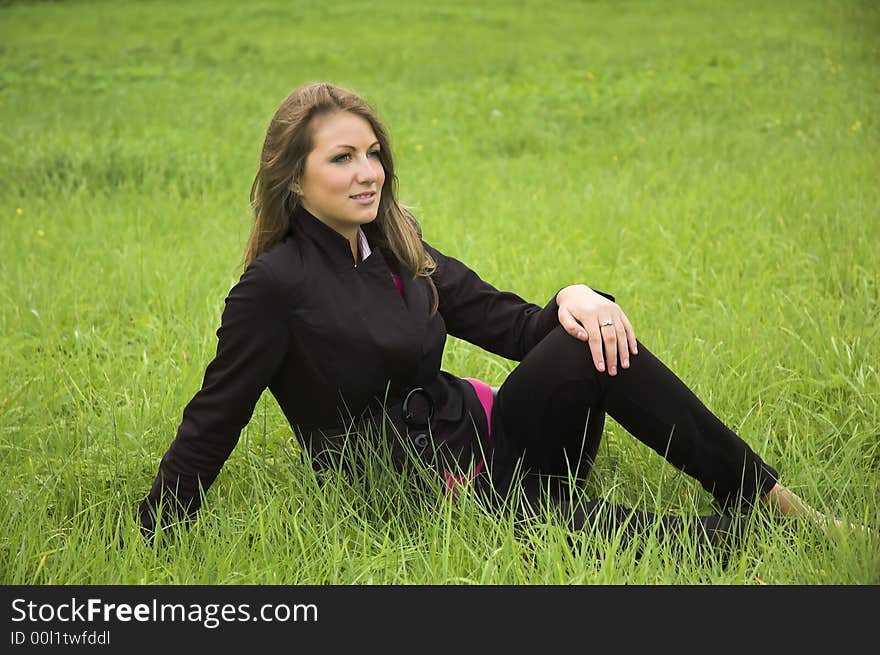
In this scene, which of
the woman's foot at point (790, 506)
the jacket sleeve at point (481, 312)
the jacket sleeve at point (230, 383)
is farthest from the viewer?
the jacket sleeve at point (481, 312)

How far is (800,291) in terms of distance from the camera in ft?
13.6

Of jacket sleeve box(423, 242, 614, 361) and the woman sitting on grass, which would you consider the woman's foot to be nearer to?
the woman sitting on grass

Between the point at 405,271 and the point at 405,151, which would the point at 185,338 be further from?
the point at 405,151

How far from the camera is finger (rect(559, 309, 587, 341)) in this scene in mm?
2215

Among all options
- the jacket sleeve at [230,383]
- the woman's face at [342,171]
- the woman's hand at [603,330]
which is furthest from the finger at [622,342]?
the jacket sleeve at [230,383]

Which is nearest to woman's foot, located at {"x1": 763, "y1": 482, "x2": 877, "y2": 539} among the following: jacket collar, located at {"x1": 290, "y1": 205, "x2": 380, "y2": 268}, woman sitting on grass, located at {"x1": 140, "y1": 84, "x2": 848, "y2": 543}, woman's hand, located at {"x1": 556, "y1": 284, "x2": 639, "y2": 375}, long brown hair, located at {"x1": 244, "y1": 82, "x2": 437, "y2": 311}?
woman sitting on grass, located at {"x1": 140, "y1": 84, "x2": 848, "y2": 543}

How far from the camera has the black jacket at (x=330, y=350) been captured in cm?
217

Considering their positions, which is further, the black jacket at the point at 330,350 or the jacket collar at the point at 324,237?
the jacket collar at the point at 324,237

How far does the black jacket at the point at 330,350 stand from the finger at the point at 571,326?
16cm

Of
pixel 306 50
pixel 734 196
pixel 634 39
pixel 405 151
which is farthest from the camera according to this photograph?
pixel 306 50

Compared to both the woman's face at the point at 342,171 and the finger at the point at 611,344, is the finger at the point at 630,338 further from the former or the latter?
the woman's face at the point at 342,171

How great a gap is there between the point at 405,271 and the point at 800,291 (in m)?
2.36

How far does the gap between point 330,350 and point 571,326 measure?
556 mm
